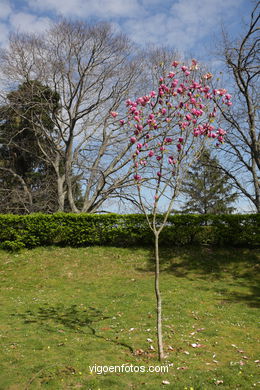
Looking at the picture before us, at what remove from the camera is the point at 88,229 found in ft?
56.2

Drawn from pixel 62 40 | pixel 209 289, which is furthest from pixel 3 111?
pixel 209 289

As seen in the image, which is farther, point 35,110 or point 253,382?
point 35,110

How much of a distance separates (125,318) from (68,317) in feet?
5.24

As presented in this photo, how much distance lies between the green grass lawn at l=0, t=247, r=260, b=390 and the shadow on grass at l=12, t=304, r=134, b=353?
3 cm

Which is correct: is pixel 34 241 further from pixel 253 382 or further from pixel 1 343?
pixel 253 382

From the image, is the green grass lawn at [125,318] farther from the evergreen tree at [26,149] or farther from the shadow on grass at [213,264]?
the evergreen tree at [26,149]

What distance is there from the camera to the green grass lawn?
16.4ft

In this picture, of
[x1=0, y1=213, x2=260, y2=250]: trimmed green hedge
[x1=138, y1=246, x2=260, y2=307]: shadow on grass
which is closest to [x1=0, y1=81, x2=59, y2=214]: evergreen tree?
[x1=0, y1=213, x2=260, y2=250]: trimmed green hedge

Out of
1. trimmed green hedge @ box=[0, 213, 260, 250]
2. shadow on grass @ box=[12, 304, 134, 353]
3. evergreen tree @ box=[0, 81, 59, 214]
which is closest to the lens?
shadow on grass @ box=[12, 304, 134, 353]

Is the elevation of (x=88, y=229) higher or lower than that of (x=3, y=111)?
lower

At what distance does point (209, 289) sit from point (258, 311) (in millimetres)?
2562

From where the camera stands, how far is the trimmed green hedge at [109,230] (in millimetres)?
16438

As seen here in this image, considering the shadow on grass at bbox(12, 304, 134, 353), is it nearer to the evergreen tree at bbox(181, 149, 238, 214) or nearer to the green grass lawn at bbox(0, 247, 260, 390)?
the green grass lawn at bbox(0, 247, 260, 390)

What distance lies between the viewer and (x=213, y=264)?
14570 mm
